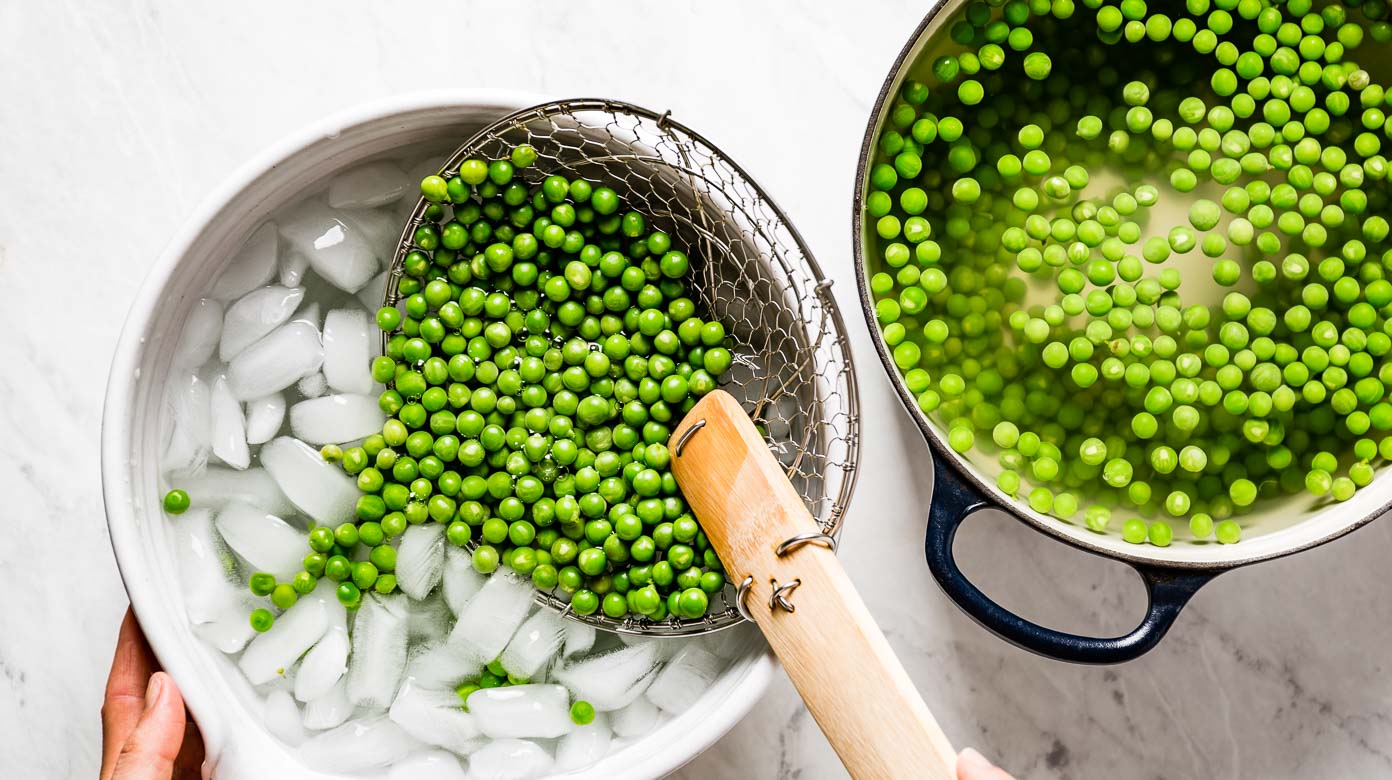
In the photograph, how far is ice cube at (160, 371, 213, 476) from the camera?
1569mm

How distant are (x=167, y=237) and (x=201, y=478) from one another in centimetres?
46

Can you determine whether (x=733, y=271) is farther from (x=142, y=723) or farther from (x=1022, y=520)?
(x=142, y=723)

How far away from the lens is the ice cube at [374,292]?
169cm

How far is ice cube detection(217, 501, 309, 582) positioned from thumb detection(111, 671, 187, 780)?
9.5 inches

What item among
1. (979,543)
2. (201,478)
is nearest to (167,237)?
(201,478)

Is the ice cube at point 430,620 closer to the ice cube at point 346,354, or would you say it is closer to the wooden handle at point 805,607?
the ice cube at point 346,354

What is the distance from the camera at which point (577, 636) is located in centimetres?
165

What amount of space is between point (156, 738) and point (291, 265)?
727 mm

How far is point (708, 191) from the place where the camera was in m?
1.52

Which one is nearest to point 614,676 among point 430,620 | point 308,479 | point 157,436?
point 430,620

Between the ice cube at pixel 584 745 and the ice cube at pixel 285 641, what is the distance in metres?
0.43

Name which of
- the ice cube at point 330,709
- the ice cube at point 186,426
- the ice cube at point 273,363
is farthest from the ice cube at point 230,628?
the ice cube at point 273,363

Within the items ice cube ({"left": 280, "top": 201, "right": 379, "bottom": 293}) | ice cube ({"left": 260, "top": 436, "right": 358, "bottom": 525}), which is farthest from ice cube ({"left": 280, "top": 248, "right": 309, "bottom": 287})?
ice cube ({"left": 260, "top": 436, "right": 358, "bottom": 525})

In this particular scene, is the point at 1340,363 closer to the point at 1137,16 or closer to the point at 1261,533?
the point at 1261,533
